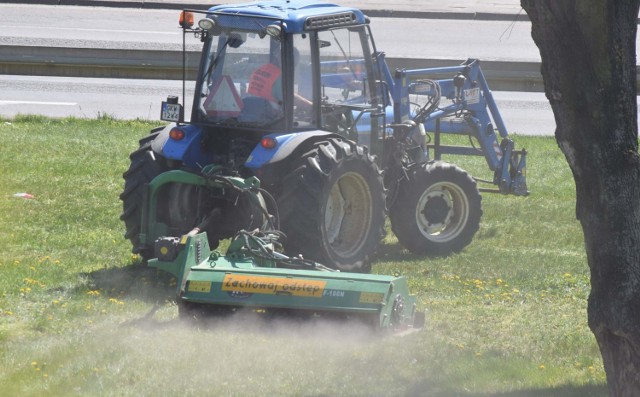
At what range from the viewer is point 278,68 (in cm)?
947

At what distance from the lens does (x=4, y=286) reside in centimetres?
903

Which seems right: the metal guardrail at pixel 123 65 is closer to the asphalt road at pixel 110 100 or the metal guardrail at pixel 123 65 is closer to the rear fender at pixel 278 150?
the asphalt road at pixel 110 100

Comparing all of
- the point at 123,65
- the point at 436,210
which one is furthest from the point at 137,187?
the point at 123,65

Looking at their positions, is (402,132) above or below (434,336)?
above

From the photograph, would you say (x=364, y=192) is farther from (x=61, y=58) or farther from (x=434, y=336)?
(x=61, y=58)

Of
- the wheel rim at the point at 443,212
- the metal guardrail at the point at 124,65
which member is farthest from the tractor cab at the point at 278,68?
the metal guardrail at the point at 124,65

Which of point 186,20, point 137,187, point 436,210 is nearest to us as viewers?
point 186,20

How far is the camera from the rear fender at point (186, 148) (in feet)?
31.1

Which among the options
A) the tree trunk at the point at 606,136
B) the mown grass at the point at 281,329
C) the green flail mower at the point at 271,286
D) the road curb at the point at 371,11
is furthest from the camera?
the road curb at the point at 371,11

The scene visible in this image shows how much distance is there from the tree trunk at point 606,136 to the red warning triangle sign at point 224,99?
14.3 feet

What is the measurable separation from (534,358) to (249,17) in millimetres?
3840

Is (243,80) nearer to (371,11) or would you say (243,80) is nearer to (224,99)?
(224,99)

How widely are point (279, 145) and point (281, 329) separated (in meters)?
1.80

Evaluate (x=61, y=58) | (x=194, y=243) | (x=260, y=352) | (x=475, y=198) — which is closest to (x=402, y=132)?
(x=475, y=198)
